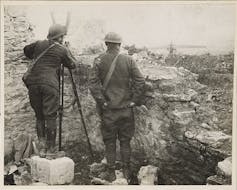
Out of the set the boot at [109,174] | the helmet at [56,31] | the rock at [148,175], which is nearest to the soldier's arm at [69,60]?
the helmet at [56,31]

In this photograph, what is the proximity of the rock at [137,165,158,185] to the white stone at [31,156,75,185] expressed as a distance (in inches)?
23.5

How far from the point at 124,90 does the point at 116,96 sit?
86 mm

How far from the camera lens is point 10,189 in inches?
149

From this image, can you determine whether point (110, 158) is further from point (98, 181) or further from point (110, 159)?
point (98, 181)

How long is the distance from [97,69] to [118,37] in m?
0.33

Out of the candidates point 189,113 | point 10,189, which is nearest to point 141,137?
point 189,113

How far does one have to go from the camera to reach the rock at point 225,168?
3.72 metres

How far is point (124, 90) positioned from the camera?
148 inches

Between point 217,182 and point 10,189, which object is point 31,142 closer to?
point 10,189

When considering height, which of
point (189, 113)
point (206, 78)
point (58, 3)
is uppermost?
point (58, 3)

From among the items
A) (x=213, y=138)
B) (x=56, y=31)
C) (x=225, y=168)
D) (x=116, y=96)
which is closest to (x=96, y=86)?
(x=116, y=96)

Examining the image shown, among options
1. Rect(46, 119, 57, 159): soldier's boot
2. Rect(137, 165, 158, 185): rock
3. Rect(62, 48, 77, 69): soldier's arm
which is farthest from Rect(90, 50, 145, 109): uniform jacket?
Rect(137, 165, 158, 185): rock

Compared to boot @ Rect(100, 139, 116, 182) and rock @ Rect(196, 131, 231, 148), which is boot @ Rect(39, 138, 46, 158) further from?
rock @ Rect(196, 131, 231, 148)

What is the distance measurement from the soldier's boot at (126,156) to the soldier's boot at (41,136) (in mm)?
668
